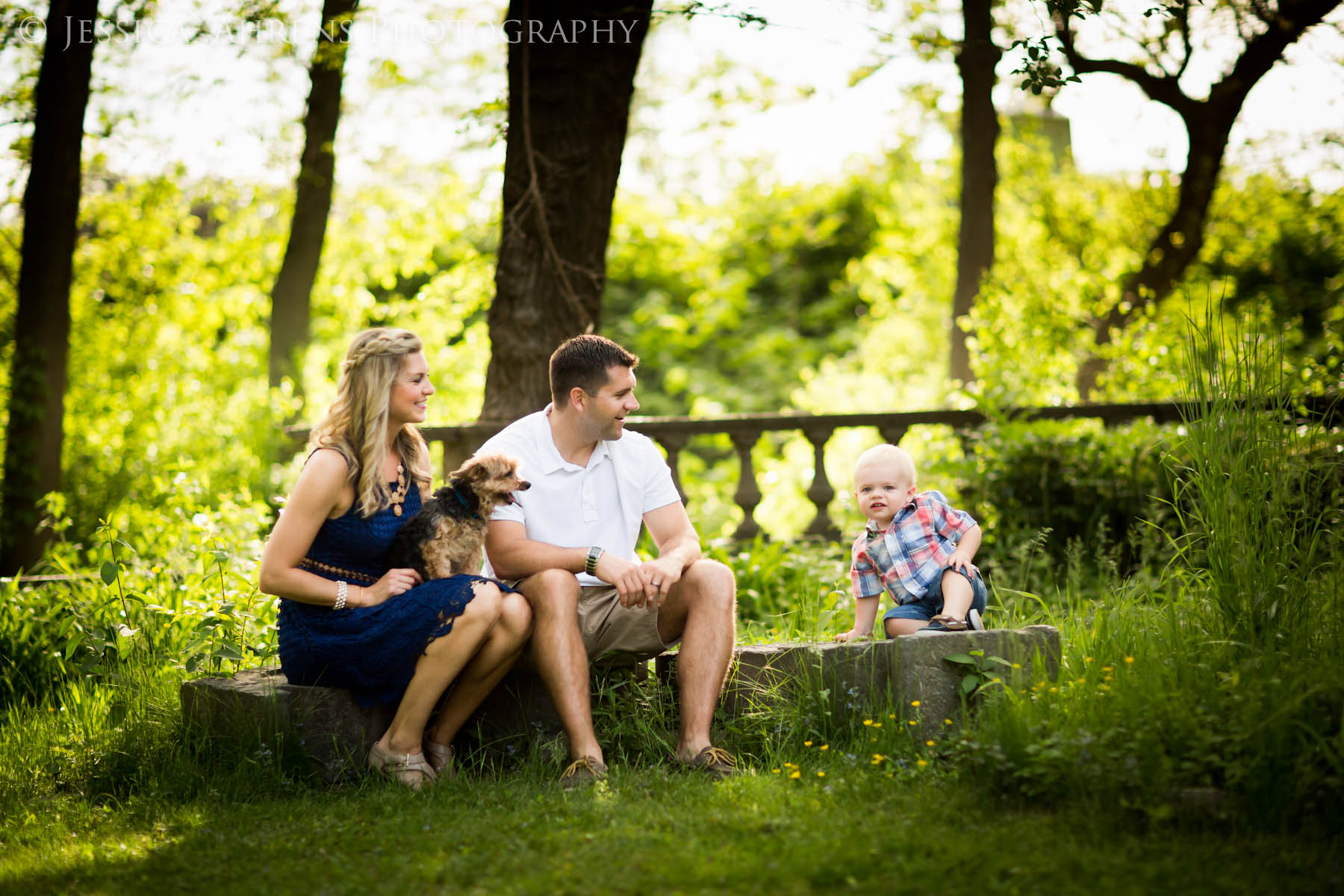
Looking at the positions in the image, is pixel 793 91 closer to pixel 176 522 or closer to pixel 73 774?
pixel 176 522

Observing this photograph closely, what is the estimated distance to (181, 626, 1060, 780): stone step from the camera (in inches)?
149

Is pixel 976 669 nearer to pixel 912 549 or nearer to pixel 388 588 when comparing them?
pixel 912 549

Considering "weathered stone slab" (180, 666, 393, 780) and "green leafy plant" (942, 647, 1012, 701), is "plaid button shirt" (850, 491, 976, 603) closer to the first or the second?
"green leafy plant" (942, 647, 1012, 701)

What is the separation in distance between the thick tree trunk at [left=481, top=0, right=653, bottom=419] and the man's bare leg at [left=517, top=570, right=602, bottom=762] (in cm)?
254

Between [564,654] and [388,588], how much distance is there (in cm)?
65

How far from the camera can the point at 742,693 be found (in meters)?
4.22

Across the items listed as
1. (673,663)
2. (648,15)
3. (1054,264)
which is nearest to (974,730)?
(673,663)

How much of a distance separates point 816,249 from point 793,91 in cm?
1355

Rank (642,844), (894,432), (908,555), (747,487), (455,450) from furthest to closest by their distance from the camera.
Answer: (894,432), (747,487), (455,450), (908,555), (642,844)

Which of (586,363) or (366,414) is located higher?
(586,363)

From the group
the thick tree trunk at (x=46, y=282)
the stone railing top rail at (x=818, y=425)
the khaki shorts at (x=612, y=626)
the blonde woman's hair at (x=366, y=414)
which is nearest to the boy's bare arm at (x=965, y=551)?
the khaki shorts at (x=612, y=626)

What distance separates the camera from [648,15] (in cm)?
598

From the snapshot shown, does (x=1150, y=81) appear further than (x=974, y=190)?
Yes

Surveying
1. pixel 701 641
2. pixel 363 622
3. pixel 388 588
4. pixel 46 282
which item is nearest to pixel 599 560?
pixel 701 641
